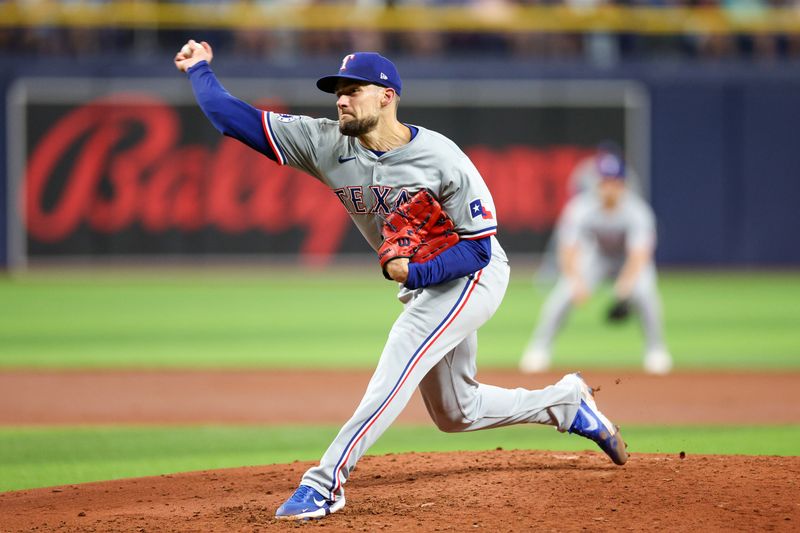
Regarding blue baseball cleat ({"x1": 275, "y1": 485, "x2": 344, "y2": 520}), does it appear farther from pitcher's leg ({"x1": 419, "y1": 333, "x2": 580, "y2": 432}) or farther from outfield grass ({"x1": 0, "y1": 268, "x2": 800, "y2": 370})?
outfield grass ({"x1": 0, "y1": 268, "x2": 800, "y2": 370})

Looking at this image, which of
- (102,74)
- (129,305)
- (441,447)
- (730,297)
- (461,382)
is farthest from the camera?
(102,74)

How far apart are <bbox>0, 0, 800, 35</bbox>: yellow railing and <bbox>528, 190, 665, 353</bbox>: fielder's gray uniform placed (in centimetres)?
1040

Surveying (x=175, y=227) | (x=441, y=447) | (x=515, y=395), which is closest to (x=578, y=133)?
(x=175, y=227)

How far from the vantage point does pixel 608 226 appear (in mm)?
10422

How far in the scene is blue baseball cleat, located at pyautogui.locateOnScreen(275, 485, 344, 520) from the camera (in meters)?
4.42

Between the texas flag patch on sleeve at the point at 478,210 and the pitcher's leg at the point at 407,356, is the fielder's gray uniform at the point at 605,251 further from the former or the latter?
the texas flag patch on sleeve at the point at 478,210

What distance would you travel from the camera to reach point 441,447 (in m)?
6.70

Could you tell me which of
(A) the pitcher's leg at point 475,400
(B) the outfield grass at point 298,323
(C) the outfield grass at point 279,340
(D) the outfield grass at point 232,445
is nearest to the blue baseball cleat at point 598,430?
(A) the pitcher's leg at point 475,400

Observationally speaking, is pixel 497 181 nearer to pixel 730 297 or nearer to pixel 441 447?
pixel 730 297

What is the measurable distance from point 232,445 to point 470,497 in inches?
95.5

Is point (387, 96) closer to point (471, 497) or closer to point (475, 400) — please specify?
point (475, 400)

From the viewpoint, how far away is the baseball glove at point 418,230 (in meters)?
4.52

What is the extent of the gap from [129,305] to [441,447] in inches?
364

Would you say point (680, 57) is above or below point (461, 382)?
above
